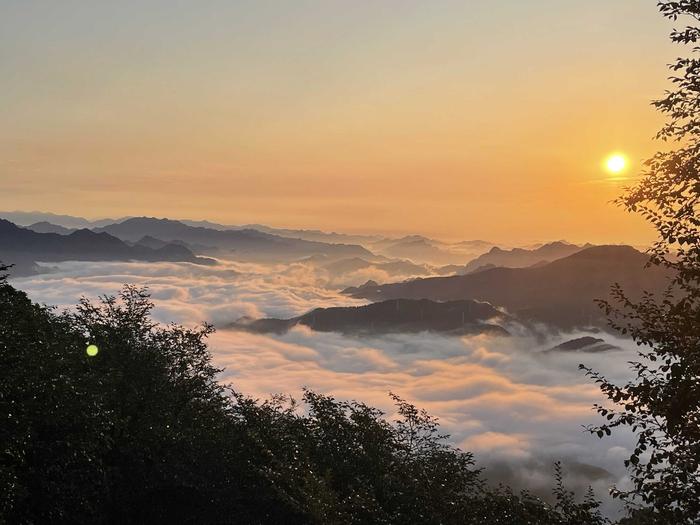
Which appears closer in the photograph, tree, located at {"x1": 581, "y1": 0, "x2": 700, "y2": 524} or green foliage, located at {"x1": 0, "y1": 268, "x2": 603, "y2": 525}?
tree, located at {"x1": 581, "y1": 0, "x2": 700, "y2": 524}

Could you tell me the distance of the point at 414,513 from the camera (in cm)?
2545

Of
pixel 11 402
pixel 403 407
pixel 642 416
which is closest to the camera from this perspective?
pixel 642 416

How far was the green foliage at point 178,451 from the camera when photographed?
65.9ft

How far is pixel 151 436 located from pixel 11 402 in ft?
41.9

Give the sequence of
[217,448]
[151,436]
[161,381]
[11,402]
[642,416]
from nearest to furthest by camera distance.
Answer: [642,416]
[11,402]
[151,436]
[217,448]
[161,381]

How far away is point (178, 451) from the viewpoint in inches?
1206

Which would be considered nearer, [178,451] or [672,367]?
[672,367]

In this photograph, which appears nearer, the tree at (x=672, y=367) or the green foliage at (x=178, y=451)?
the tree at (x=672, y=367)

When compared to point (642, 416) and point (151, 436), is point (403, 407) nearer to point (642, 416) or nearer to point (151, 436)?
point (151, 436)

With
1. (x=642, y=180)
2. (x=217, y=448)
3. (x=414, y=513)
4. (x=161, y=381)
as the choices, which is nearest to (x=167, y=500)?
(x=217, y=448)

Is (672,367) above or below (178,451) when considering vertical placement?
above

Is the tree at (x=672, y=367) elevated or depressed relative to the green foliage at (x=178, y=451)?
elevated

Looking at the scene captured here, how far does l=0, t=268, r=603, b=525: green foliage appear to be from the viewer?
20094mm

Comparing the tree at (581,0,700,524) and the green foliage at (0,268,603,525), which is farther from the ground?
the tree at (581,0,700,524)
